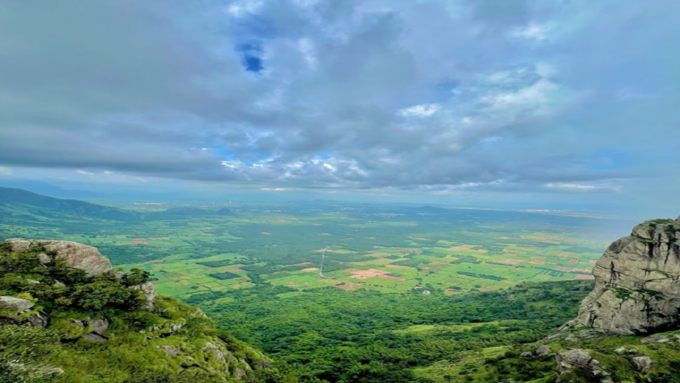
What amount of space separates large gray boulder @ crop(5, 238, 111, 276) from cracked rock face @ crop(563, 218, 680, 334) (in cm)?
11451

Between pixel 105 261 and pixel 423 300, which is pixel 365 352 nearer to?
pixel 105 261

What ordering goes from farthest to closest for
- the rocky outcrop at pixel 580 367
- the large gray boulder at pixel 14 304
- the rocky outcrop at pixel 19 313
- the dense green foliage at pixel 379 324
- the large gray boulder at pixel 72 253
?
the dense green foliage at pixel 379 324 → the large gray boulder at pixel 72 253 → the rocky outcrop at pixel 580 367 → the large gray boulder at pixel 14 304 → the rocky outcrop at pixel 19 313

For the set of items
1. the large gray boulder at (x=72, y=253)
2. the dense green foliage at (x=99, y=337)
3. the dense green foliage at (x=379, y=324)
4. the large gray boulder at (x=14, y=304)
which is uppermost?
the large gray boulder at (x=72, y=253)

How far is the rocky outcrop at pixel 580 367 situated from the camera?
4881cm

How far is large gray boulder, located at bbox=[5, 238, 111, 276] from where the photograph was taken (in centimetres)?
5650

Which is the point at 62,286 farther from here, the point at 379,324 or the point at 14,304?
the point at 379,324

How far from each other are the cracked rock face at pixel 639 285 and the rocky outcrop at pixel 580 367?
31973 mm

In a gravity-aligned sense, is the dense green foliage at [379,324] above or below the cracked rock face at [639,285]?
below

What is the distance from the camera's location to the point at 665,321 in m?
68.8

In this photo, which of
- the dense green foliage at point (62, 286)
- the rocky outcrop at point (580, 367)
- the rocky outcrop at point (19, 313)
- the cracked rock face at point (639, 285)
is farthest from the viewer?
the cracked rock face at point (639, 285)

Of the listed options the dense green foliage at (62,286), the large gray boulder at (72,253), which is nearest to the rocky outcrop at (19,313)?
the dense green foliage at (62,286)

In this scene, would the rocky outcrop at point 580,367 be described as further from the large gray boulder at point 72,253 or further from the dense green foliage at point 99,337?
the large gray boulder at point 72,253

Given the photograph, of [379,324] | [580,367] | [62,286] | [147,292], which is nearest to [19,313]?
[62,286]

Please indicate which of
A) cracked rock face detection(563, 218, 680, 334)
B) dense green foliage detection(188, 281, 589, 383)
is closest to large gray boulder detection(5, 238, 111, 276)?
dense green foliage detection(188, 281, 589, 383)
